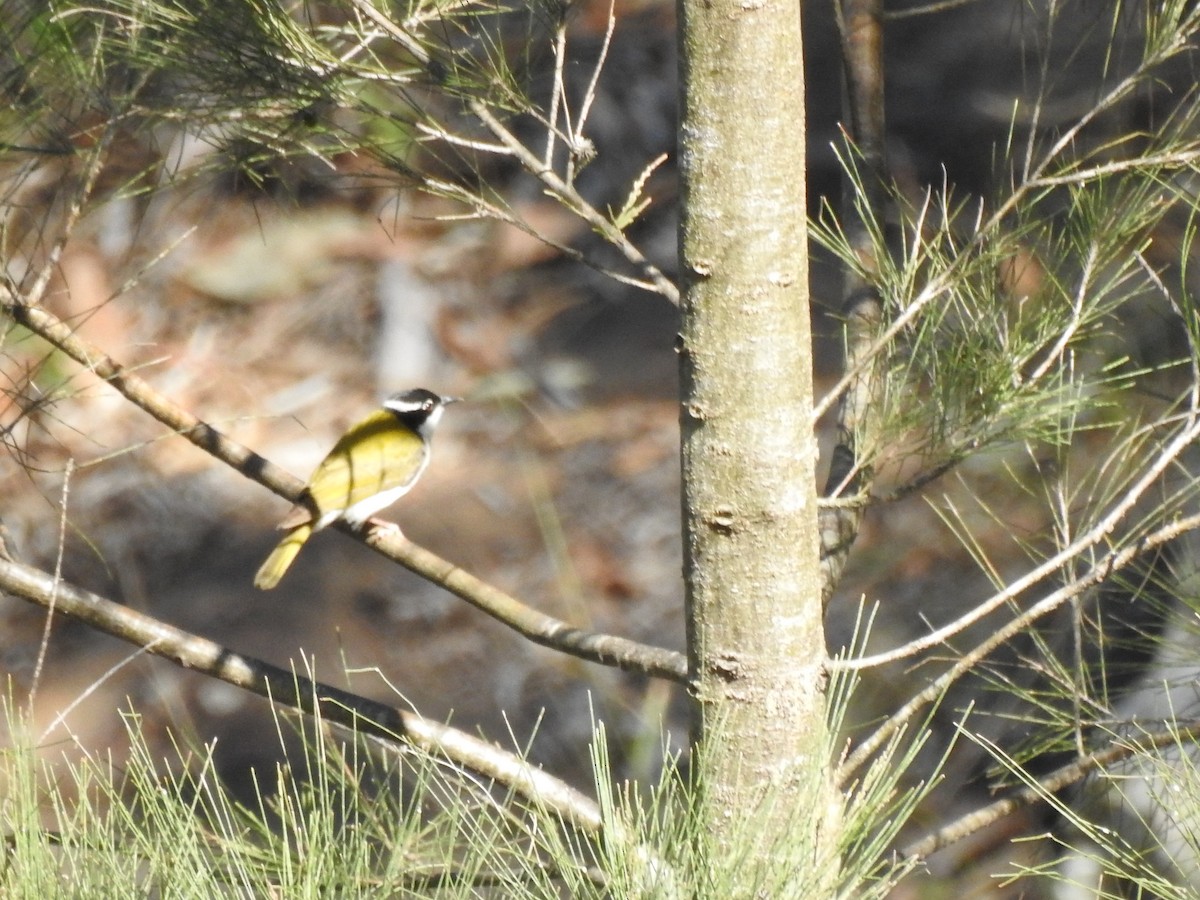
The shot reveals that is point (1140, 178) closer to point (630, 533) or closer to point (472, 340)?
point (630, 533)

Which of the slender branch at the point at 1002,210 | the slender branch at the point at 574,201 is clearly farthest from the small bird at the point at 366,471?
the slender branch at the point at 1002,210

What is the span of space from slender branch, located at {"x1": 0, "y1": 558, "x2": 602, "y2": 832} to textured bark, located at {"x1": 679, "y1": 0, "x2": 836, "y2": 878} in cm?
26

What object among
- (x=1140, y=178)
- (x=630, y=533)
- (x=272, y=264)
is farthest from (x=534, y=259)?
(x=1140, y=178)

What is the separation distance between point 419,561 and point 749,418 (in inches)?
37.2

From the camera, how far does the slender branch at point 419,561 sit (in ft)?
Result: 5.92

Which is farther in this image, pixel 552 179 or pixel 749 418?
pixel 552 179

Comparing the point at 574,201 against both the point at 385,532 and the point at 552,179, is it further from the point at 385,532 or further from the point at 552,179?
the point at 385,532

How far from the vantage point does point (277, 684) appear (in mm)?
1758

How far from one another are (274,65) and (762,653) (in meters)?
1.07

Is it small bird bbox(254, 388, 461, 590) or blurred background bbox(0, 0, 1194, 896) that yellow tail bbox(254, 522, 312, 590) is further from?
blurred background bbox(0, 0, 1194, 896)

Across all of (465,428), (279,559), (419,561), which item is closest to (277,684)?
(419,561)

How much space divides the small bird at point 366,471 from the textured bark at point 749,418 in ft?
5.97

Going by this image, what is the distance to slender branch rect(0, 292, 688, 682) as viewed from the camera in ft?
5.92

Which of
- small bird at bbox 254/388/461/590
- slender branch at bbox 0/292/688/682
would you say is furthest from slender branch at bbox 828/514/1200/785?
small bird at bbox 254/388/461/590
